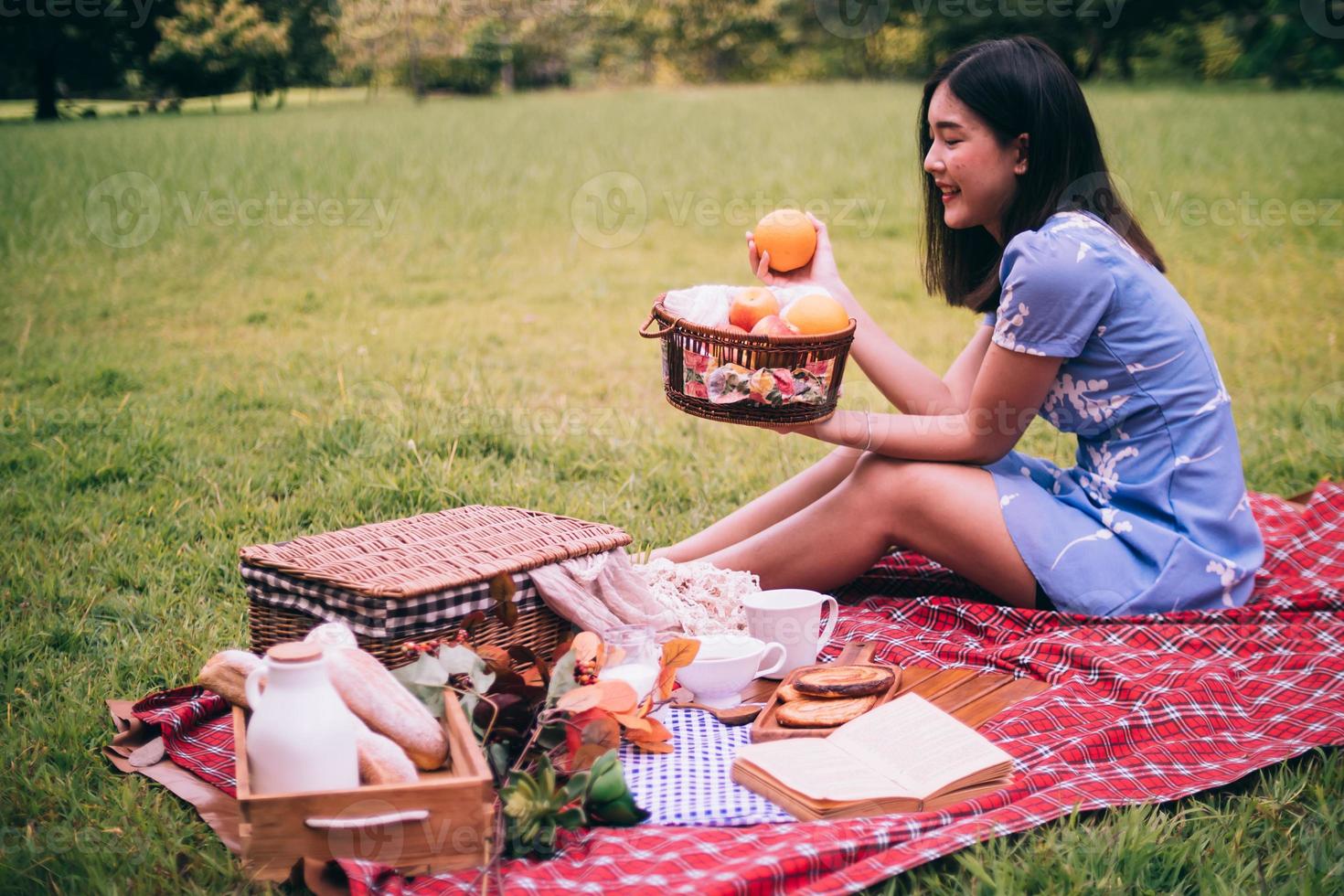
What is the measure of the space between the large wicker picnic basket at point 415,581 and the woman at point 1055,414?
0.67m

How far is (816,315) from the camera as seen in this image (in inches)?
105

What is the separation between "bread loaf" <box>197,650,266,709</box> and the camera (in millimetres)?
2326

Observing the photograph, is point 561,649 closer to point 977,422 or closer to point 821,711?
point 821,711

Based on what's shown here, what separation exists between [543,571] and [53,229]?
712 cm

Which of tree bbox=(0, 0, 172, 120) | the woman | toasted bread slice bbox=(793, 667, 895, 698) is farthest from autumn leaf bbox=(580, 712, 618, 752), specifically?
tree bbox=(0, 0, 172, 120)

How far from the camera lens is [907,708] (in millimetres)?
2438

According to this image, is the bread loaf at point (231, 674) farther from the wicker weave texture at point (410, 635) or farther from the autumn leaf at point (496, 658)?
the autumn leaf at point (496, 658)

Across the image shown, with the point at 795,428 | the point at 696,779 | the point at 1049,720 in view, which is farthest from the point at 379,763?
the point at 1049,720

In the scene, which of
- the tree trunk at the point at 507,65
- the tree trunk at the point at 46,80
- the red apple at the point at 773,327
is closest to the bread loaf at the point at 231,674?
the red apple at the point at 773,327

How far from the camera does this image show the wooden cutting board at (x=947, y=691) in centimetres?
246

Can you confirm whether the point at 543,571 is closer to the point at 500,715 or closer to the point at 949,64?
the point at 500,715

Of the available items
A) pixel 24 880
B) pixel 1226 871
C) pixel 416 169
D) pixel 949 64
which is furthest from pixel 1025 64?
pixel 416 169

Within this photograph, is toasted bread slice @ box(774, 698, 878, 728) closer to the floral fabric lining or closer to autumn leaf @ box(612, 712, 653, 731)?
autumn leaf @ box(612, 712, 653, 731)

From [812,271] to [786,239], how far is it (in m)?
0.12
